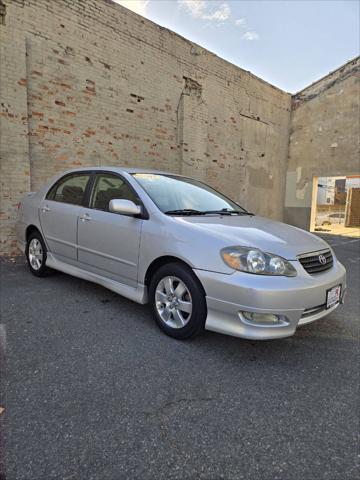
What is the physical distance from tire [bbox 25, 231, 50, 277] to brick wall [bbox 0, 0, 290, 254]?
167 cm

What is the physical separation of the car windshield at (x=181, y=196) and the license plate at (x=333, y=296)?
1.31m

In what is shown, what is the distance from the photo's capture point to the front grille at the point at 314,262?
102 inches

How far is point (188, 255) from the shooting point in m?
2.64

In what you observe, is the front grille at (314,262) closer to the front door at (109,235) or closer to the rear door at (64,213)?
the front door at (109,235)

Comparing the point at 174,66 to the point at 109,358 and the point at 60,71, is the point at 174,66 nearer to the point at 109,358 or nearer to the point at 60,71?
the point at 60,71

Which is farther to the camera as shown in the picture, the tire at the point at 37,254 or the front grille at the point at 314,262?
the tire at the point at 37,254

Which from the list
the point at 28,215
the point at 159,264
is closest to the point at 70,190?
the point at 28,215

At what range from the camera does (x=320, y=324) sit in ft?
10.8

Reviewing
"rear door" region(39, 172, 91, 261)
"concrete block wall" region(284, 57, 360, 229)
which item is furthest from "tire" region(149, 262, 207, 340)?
"concrete block wall" region(284, 57, 360, 229)

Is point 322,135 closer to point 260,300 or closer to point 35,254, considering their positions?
point 35,254

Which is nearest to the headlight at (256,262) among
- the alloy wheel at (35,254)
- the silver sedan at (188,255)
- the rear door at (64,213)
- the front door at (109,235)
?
the silver sedan at (188,255)

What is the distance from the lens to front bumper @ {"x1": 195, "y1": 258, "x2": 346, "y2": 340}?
2.33 m

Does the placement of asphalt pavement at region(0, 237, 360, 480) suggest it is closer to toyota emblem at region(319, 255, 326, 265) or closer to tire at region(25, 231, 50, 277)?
toyota emblem at region(319, 255, 326, 265)

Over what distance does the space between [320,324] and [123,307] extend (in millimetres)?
2054
